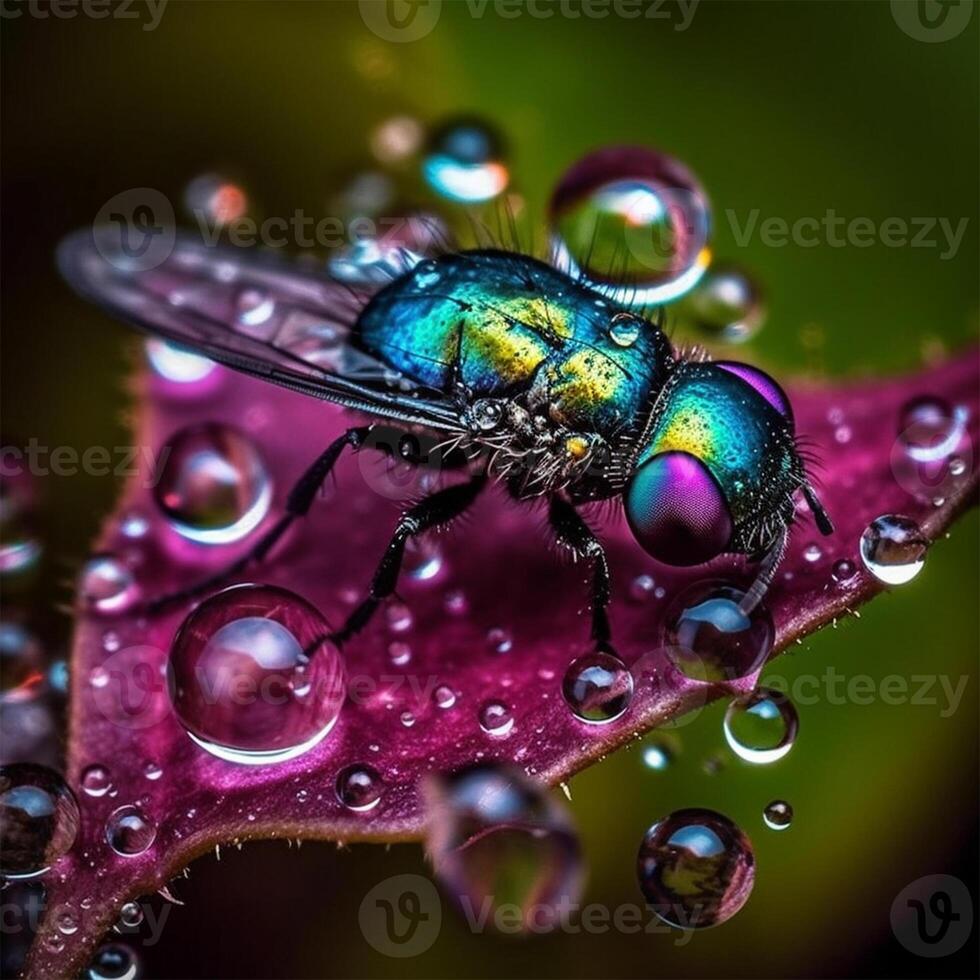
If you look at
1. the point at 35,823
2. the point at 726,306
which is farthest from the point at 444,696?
the point at 726,306

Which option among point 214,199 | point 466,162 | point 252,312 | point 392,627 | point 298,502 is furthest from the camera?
point 214,199

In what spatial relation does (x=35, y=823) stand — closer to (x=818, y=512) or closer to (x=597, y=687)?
(x=597, y=687)

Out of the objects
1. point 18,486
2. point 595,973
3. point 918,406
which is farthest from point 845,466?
point 18,486

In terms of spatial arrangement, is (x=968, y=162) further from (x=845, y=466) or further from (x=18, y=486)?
(x=18, y=486)

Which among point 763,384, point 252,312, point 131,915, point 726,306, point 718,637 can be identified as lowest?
point 131,915

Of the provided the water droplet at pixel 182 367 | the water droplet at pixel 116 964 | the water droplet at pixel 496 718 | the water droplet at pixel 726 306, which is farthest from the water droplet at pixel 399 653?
the water droplet at pixel 726 306

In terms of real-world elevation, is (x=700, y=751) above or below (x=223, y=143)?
below
